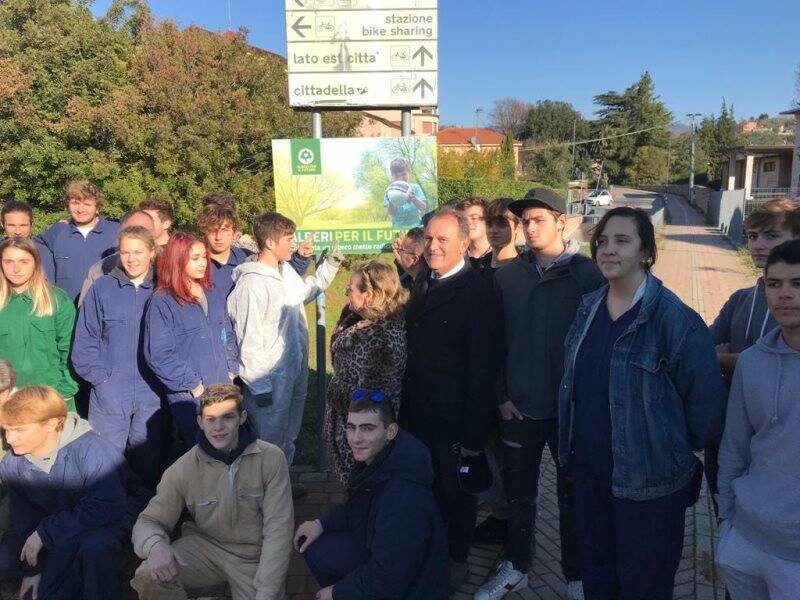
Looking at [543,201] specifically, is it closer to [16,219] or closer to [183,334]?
[183,334]

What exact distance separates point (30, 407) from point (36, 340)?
87 cm

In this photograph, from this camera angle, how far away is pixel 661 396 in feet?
8.03

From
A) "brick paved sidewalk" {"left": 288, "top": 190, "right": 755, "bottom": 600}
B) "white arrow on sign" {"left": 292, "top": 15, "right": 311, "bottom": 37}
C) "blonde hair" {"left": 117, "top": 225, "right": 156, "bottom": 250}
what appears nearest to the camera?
"brick paved sidewalk" {"left": 288, "top": 190, "right": 755, "bottom": 600}

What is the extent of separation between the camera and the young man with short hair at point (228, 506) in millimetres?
3010

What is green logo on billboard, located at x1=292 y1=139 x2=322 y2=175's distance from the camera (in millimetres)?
4500

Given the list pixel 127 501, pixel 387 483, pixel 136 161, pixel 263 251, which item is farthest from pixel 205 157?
pixel 387 483

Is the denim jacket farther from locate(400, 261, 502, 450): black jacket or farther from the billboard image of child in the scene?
the billboard image of child

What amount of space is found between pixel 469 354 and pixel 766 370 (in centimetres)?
140

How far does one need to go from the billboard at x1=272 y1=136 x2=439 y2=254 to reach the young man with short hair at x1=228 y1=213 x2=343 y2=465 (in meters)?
0.55

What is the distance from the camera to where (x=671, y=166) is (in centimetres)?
6944

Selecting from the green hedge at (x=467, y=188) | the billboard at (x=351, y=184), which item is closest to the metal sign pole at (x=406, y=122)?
the billboard at (x=351, y=184)

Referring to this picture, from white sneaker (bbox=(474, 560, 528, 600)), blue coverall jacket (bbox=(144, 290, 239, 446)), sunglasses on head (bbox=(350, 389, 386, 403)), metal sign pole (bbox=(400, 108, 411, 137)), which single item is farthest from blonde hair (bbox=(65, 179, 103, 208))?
white sneaker (bbox=(474, 560, 528, 600))

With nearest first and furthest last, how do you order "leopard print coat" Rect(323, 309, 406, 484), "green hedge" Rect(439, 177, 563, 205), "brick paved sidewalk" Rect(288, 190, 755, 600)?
"leopard print coat" Rect(323, 309, 406, 484)
"brick paved sidewalk" Rect(288, 190, 755, 600)
"green hedge" Rect(439, 177, 563, 205)

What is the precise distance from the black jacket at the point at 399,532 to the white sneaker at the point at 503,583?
26.3 inches
